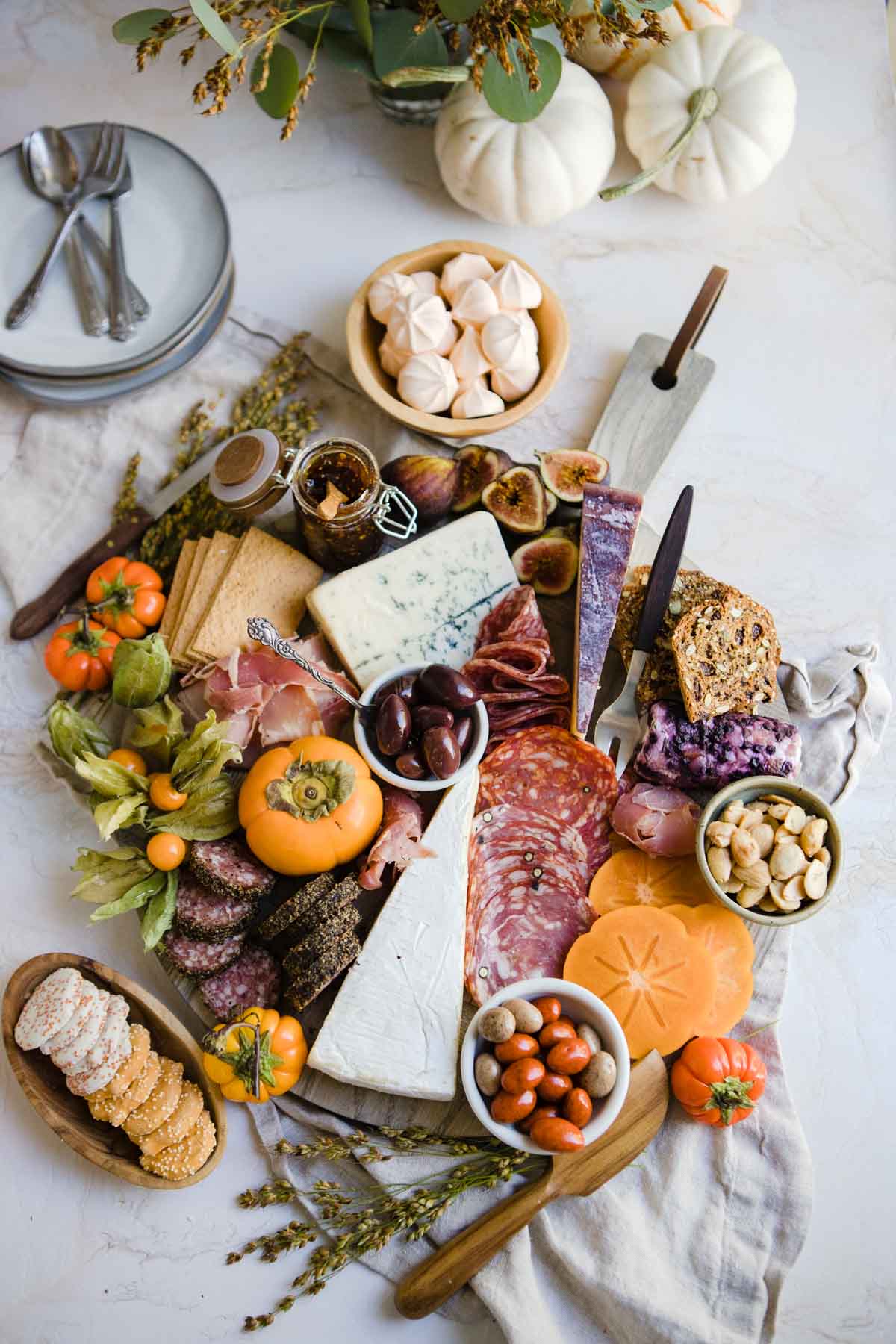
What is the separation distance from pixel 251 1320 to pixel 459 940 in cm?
76

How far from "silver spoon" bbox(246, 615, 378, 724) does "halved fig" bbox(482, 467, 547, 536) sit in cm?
50

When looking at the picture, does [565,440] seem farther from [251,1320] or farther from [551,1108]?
[251,1320]

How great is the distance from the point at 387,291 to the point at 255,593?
0.69 metres

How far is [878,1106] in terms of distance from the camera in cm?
208

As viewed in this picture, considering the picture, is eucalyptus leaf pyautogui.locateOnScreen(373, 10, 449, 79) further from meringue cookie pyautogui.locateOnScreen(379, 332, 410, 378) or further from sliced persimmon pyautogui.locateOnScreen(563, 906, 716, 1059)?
sliced persimmon pyautogui.locateOnScreen(563, 906, 716, 1059)

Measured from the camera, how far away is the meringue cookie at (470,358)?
221 cm

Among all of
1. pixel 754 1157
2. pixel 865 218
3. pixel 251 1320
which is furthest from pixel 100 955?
pixel 865 218

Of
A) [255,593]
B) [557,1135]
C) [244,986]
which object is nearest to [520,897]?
[557,1135]

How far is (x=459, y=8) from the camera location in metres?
2.00

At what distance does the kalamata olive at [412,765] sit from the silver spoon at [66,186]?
115 cm

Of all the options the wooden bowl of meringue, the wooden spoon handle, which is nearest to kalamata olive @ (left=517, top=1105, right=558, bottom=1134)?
the wooden spoon handle

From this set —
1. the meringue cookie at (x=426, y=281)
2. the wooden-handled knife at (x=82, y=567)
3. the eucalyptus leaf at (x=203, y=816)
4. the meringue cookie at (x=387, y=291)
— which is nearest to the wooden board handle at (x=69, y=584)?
the wooden-handled knife at (x=82, y=567)

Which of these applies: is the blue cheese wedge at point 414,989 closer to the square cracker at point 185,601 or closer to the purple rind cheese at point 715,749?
the purple rind cheese at point 715,749

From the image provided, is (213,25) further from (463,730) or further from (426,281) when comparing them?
(463,730)
